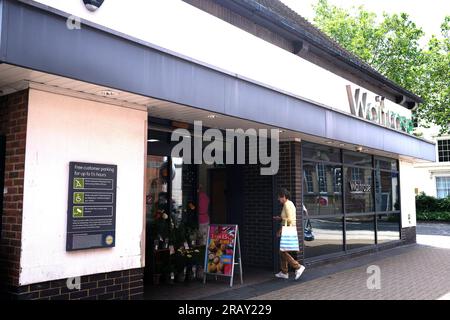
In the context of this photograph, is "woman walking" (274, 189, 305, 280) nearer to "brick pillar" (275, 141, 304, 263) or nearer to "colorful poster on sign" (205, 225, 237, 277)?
"brick pillar" (275, 141, 304, 263)

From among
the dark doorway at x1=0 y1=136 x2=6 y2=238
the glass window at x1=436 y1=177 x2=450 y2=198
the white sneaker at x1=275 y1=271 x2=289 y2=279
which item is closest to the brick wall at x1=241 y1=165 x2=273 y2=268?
the white sneaker at x1=275 y1=271 x2=289 y2=279

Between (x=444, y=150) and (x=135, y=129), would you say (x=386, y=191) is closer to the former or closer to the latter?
(x=135, y=129)

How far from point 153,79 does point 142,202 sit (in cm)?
170

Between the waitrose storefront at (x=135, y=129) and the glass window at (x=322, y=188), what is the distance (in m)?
0.05

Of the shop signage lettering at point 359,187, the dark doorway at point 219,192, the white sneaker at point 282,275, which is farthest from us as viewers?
the shop signage lettering at point 359,187

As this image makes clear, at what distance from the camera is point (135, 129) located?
5.45 m

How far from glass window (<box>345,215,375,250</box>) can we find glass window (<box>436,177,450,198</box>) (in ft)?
76.8

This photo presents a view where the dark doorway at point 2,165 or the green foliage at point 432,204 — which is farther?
the green foliage at point 432,204

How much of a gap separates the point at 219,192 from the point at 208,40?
3.97 metres

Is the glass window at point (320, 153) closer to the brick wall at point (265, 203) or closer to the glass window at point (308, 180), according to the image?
the glass window at point (308, 180)

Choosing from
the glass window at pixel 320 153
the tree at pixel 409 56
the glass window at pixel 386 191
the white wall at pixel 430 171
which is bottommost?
the glass window at pixel 386 191

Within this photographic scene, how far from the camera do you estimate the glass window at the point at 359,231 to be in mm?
10405

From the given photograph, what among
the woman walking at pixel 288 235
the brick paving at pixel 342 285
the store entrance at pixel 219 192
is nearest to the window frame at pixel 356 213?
the brick paving at pixel 342 285
